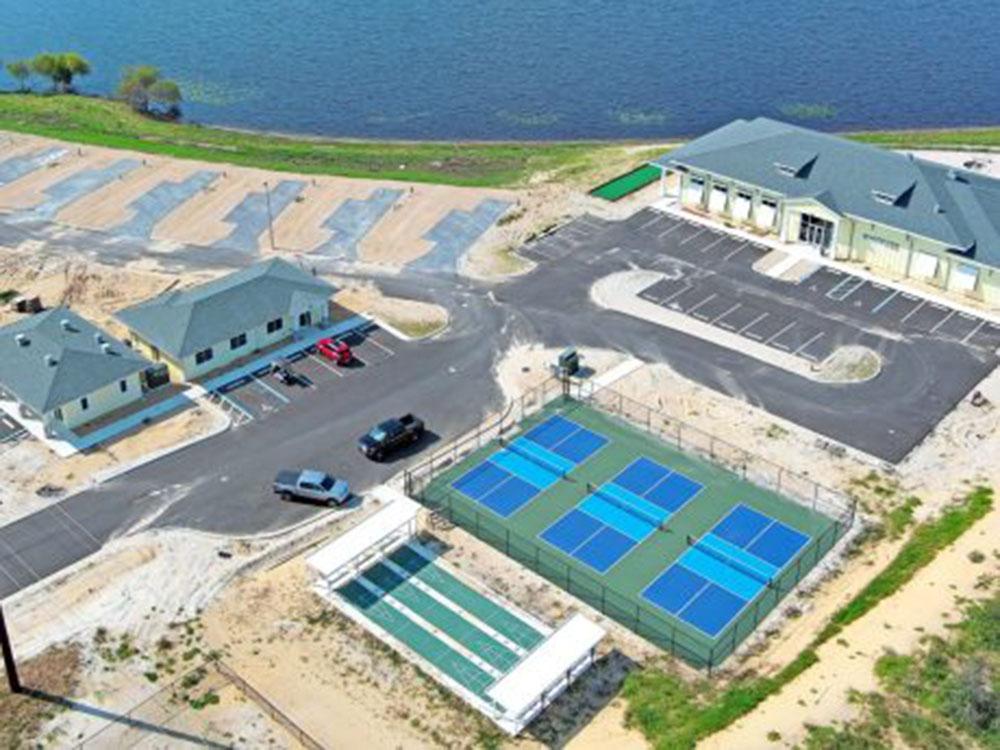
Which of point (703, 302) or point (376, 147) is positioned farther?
point (376, 147)

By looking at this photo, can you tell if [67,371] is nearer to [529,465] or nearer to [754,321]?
[529,465]

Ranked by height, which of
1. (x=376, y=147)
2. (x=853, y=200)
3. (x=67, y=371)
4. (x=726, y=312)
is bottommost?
(x=726, y=312)

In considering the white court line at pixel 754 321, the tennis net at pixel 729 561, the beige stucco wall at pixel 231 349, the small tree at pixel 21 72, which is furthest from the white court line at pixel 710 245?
the small tree at pixel 21 72

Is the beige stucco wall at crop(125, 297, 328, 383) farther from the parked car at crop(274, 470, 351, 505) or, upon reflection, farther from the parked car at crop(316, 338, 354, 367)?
the parked car at crop(274, 470, 351, 505)

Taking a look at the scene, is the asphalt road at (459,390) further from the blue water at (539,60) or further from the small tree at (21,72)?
the small tree at (21,72)

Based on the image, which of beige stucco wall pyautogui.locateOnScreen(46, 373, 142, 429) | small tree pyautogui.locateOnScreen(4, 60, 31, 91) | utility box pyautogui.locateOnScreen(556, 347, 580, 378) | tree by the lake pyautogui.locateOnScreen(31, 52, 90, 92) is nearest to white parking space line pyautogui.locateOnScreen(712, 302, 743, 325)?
utility box pyautogui.locateOnScreen(556, 347, 580, 378)

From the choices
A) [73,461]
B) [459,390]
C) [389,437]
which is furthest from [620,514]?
[73,461]
